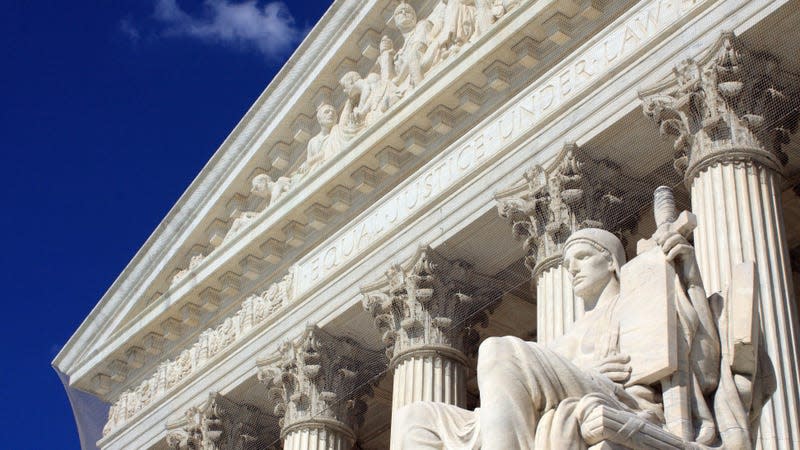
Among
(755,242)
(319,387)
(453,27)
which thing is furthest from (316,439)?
(755,242)

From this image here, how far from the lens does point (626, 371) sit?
37.8 feet

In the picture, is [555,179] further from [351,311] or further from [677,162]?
[351,311]

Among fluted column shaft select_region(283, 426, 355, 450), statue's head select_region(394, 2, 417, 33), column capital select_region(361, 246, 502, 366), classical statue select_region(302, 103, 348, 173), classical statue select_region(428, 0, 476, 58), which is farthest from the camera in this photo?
classical statue select_region(302, 103, 348, 173)

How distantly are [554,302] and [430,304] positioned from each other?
10.1ft

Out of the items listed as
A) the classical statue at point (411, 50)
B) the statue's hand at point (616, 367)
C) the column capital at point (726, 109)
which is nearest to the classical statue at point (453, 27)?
the classical statue at point (411, 50)

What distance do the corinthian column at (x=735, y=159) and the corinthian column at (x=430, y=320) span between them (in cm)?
469

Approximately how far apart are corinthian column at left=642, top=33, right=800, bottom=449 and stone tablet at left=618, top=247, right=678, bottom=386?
11.2 ft

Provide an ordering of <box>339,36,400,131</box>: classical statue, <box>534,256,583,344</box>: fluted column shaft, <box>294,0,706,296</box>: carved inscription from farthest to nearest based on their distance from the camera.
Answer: <box>339,36,400,131</box>: classical statue → <box>294,0,706,296</box>: carved inscription → <box>534,256,583,344</box>: fluted column shaft

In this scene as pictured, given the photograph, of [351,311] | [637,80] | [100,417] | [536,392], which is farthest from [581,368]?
[100,417]

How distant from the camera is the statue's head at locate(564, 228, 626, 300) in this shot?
500 inches

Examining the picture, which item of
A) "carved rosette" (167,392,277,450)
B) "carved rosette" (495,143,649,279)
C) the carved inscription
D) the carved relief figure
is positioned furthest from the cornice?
"carved rosette" (495,143,649,279)

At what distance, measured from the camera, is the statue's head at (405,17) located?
2452cm

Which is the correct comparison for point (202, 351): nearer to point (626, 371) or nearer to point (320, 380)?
point (320, 380)

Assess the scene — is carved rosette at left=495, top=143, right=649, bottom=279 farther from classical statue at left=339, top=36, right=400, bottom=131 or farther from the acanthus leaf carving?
the acanthus leaf carving
